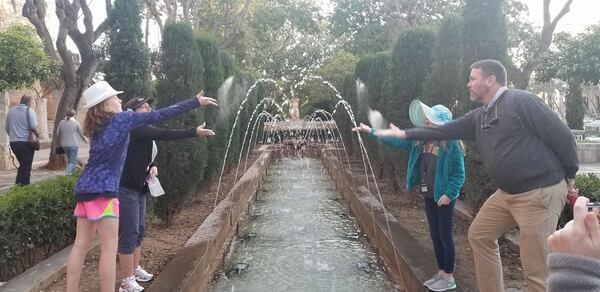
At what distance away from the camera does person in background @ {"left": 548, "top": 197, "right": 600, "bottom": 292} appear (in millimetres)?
1262

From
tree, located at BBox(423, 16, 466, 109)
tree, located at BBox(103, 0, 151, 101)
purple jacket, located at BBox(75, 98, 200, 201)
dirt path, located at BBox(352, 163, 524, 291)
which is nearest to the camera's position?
purple jacket, located at BBox(75, 98, 200, 201)

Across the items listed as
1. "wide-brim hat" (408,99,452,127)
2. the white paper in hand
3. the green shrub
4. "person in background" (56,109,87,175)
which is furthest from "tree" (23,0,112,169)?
"wide-brim hat" (408,99,452,127)

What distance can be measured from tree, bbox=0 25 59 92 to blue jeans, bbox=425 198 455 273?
9821 millimetres

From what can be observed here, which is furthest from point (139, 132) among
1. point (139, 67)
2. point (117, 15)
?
point (117, 15)

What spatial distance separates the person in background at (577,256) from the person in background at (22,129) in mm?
8667

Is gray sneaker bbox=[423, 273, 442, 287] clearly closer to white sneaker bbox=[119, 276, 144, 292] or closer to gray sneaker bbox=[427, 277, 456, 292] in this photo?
gray sneaker bbox=[427, 277, 456, 292]

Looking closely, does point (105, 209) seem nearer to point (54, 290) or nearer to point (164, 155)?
point (54, 290)

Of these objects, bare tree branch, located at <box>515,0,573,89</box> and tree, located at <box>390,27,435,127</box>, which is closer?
tree, located at <box>390,27,435,127</box>

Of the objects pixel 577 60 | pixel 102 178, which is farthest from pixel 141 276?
pixel 577 60

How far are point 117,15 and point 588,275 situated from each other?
20.5 feet

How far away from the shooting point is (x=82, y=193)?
3361mm

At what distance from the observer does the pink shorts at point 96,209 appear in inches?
→ 133

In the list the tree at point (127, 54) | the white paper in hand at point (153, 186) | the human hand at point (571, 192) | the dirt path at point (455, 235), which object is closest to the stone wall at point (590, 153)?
the dirt path at point (455, 235)

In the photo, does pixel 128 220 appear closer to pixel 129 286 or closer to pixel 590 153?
pixel 129 286
